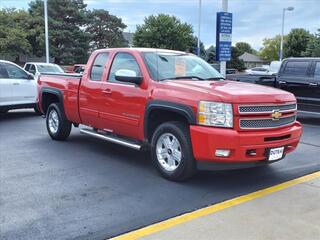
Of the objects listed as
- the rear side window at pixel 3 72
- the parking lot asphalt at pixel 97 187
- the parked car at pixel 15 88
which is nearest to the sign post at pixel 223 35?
the parking lot asphalt at pixel 97 187

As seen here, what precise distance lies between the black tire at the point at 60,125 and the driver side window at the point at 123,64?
6.27 feet

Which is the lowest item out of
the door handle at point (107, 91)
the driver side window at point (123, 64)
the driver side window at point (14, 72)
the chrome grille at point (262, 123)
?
the chrome grille at point (262, 123)

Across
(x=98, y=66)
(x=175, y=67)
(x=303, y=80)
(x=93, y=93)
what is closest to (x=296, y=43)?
(x=303, y=80)

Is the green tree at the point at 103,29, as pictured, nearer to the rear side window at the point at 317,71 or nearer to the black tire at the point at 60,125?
the rear side window at the point at 317,71

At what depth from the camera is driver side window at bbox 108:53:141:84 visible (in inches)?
267

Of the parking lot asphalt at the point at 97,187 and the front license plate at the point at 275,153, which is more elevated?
the front license plate at the point at 275,153

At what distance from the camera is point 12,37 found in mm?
39250

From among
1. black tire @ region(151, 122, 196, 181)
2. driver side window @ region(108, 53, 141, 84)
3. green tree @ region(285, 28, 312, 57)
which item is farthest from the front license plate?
green tree @ region(285, 28, 312, 57)

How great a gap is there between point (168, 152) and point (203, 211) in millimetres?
1378

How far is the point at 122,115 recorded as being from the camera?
6.79m

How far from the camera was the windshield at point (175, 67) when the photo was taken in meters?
6.54

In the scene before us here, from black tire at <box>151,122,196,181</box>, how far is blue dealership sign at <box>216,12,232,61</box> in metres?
7.15

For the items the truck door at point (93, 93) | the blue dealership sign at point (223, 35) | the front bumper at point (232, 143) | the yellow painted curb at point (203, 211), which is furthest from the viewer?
the blue dealership sign at point (223, 35)

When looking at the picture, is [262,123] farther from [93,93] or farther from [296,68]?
[296,68]
